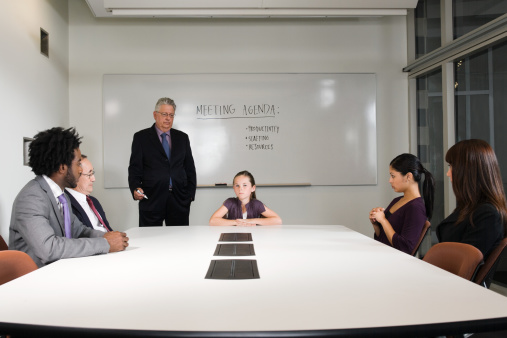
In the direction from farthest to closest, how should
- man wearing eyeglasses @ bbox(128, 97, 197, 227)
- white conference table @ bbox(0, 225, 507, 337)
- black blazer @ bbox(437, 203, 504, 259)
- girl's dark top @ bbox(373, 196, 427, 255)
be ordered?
1. man wearing eyeglasses @ bbox(128, 97, 197, 227)
2. girl's dark top @ bbox(373, 196, 427, 255)
3. black blazer @ bbox(437, 203, 504, 259)
4. white conference table @ bbox(0, 225, 507, 337)

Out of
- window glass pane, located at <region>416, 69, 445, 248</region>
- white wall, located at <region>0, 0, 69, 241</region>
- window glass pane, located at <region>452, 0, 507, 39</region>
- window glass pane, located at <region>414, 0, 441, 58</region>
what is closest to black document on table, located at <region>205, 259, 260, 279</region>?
white wall, located at <region>0, 0, 69, 241</region>

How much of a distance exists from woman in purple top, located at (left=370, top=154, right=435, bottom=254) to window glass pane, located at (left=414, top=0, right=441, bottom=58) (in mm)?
2548

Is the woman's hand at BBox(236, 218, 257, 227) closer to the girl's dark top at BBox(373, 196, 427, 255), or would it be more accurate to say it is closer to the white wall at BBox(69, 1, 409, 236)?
the girl's dark top at BBox(373, 196, 427, 255)

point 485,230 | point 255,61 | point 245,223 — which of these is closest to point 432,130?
point 255,61

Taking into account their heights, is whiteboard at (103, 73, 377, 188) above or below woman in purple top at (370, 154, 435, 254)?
above

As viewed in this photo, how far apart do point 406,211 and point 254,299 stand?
170 centimetres

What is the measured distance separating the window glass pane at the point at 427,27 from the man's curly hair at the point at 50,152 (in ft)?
13.3

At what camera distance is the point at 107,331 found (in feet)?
3.31

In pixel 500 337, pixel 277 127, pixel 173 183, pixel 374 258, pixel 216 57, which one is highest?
pixel 216 57

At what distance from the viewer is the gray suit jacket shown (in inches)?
73.4

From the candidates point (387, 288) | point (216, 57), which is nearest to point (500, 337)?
point (387, 288)

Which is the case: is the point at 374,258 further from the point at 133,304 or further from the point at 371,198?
the point at 371,198

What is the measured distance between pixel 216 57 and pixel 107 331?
181 inches

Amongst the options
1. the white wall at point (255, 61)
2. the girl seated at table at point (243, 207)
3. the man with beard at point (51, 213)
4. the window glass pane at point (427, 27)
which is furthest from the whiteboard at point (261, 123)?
the man with beard at point (51, 213)
